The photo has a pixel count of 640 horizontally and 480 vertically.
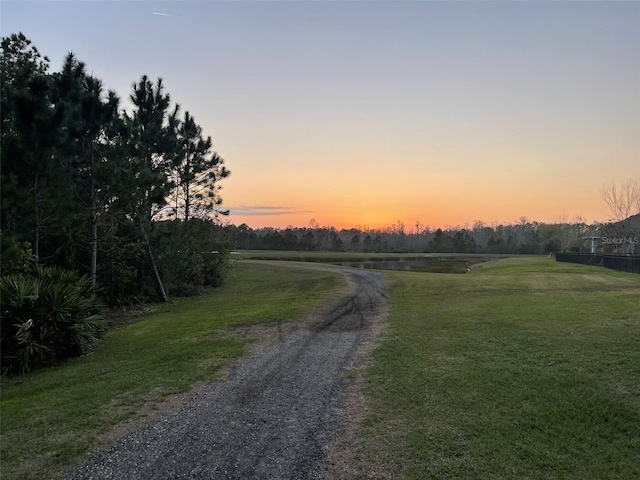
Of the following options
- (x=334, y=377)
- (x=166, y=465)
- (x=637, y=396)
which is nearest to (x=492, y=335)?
(x=637, y=396)

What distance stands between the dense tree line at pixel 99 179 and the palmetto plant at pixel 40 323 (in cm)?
83

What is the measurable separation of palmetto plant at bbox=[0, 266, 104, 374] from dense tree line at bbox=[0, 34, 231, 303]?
32.6 inches

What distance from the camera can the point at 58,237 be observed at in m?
13.8

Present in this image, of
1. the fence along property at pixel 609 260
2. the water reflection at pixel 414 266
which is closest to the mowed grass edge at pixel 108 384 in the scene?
the fence along property at pixel 609 260

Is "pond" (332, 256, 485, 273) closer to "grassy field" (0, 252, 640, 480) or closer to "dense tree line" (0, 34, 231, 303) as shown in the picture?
"dense tree line" (0, 34, 231, 303)

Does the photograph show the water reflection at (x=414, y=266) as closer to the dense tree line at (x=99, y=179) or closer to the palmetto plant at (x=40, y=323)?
the dense tree line at (x=99, y=179)

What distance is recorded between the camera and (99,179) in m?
12.8

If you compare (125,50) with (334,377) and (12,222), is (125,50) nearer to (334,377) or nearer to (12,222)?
(12,222)

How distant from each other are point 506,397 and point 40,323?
27.5ft

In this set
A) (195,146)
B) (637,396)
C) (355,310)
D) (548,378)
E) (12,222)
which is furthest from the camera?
(195,146)

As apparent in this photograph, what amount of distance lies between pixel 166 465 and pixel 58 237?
12753 millimetres

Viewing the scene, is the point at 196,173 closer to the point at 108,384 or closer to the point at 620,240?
the point at 108,384

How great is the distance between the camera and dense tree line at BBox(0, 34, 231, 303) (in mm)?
10094

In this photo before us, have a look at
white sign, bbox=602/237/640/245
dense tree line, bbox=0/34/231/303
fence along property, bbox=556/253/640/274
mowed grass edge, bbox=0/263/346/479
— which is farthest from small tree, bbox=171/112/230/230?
white sign, bbox=602/237/640/245
